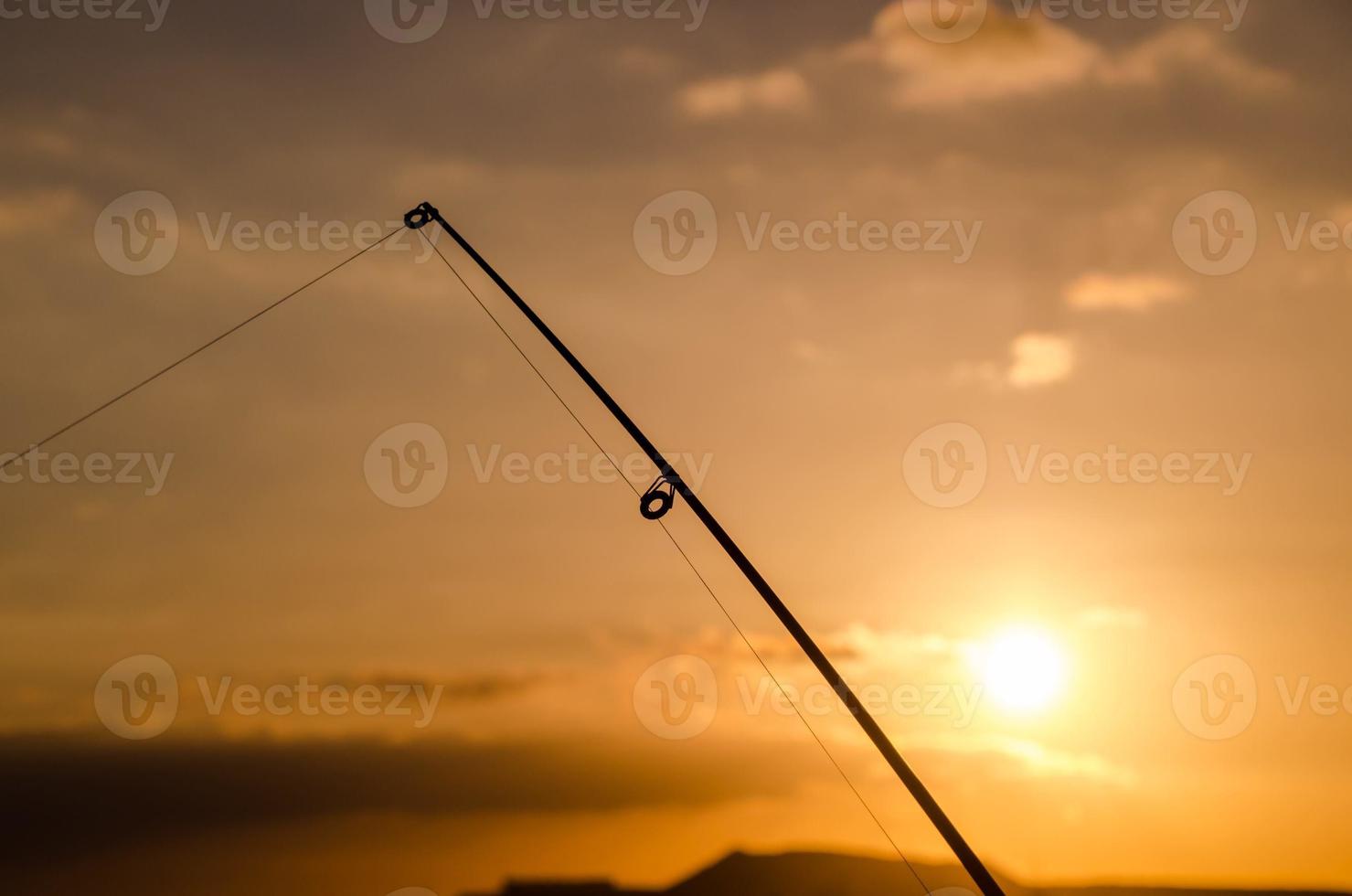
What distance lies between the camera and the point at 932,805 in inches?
560

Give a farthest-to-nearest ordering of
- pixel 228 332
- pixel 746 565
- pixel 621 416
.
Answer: pixel 228 332
pixel 621 416
pixel 746 565

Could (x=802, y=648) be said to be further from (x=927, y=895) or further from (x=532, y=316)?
(x=532, y=316)

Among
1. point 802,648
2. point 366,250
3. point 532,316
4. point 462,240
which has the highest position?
point 366,250

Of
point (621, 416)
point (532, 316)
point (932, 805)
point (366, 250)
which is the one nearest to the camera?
point (932, 805)

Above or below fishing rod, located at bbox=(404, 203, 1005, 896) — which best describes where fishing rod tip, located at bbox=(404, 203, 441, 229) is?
above

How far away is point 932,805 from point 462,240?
12.1 meters

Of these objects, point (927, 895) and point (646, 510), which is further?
point (927, 895)

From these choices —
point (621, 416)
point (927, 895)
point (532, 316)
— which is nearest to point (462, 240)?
point (532, 316)

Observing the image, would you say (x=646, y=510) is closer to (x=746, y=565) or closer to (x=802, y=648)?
(x=746, y=565)

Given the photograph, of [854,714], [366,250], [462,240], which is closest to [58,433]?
[366,250]

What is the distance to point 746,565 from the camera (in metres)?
15.6

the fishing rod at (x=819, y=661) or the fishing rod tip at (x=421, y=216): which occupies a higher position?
the fishing rod tip at (x=421, y=216)

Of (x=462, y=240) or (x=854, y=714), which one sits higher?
(x=462, y=240)

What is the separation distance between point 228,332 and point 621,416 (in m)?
18.3
